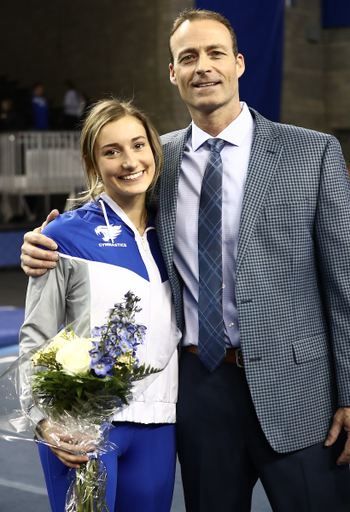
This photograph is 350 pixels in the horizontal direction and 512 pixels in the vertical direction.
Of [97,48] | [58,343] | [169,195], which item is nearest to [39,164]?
[97,48]

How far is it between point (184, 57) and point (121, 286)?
68 centimetres

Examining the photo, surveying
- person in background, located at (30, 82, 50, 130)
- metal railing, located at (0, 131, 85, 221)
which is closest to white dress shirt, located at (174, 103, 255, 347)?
metal railing, located at (0, 131, 85, 221)

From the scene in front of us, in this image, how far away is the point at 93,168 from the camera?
1896 mm

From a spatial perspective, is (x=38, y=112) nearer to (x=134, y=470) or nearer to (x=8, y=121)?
(x=8, y=121)

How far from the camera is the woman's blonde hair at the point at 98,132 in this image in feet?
5.96

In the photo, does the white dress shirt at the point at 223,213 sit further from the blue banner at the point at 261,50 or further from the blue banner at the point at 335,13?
the blue banner at the point at 335,13

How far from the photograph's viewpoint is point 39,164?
9.20 m

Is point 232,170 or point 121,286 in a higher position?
point 232,170

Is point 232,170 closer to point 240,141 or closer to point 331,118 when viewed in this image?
point 240,141

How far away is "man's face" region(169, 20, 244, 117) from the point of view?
6.07ft

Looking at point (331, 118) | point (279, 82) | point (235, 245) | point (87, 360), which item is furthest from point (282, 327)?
point (331, 118)

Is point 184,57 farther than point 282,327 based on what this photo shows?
Yes

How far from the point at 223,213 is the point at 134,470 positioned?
0.71m

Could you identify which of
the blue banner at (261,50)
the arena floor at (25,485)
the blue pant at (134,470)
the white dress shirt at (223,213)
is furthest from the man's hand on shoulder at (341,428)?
the blue banner at (261,50)
